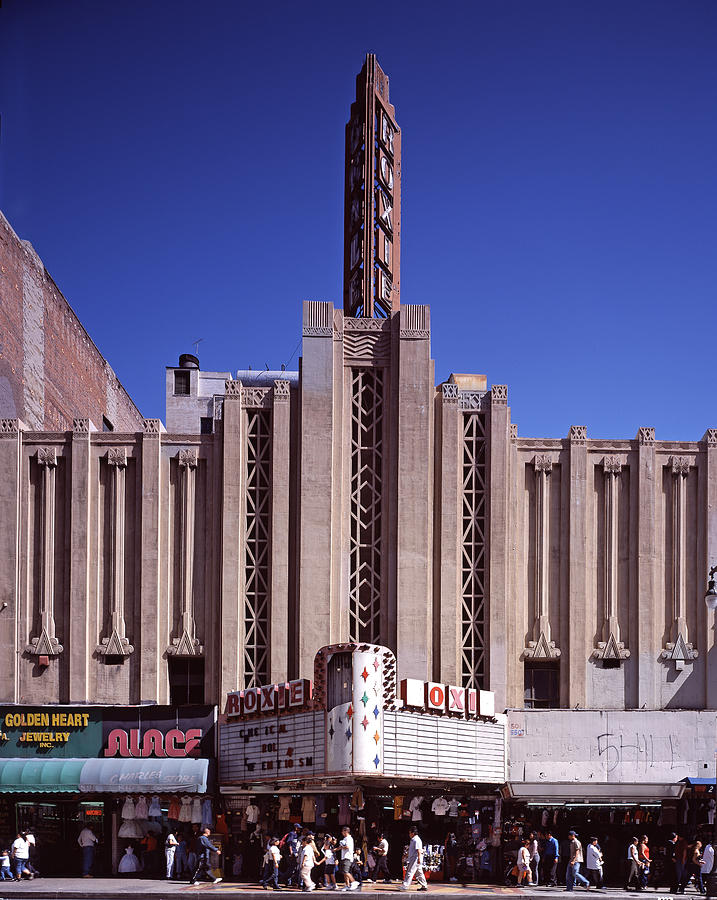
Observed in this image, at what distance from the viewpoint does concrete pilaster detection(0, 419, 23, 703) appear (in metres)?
38.9

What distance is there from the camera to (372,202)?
142ft

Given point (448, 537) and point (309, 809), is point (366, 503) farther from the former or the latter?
point (309, 809)

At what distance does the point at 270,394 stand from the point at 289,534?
481 centimetres

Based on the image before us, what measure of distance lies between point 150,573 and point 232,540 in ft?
9.66

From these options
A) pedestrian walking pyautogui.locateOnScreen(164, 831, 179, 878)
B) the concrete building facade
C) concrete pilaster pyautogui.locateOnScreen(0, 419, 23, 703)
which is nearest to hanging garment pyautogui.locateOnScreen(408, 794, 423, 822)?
the concrete building facade

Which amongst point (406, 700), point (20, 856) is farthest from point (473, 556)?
point (20, 856)

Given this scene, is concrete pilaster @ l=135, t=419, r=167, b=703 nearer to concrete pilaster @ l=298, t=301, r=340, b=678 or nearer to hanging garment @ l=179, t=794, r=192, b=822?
hanging garment @ l=179, t=794, r=192, b=822

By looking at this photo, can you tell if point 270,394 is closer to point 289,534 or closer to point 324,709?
point 289,534

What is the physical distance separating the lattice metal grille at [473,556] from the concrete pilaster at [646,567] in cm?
529

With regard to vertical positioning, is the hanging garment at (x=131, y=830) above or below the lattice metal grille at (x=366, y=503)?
below

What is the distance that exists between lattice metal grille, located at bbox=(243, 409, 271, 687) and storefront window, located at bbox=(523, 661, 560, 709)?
879 cm

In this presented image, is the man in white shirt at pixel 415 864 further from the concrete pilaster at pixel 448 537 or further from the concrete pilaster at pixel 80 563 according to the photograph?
the concrete pilaster at pixel 80 563

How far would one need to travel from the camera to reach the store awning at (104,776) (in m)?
36.3

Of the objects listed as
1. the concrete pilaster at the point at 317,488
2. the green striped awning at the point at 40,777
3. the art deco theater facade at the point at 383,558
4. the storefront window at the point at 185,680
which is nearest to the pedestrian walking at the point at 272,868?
the art deco theater facade at the point at 383,558
